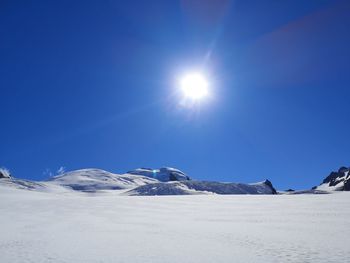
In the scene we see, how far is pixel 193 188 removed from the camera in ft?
456

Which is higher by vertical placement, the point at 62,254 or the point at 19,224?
the point at 19,224

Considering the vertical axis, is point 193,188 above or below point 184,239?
above

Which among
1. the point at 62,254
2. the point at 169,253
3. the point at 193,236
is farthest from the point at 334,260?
the point at 62,254

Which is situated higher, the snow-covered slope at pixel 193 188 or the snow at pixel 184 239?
the snow-covered slope at pixel 193 188

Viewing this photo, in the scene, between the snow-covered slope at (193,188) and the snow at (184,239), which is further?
the snow-covered slope at (193,188)

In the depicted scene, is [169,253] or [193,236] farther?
[193,236]

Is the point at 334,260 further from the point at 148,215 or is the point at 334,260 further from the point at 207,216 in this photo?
the point at 148,215

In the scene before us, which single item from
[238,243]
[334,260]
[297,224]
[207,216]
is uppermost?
[207,216]

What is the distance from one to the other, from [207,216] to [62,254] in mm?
8328

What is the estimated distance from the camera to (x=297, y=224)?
11.5 metres

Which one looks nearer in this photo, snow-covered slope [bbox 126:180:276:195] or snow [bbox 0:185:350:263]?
snow [bbox 0:185:350:263]

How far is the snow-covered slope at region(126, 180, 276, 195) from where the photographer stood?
121 meters

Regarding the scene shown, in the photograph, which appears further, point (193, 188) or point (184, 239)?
point (193, 188)

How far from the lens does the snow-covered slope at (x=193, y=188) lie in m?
121
